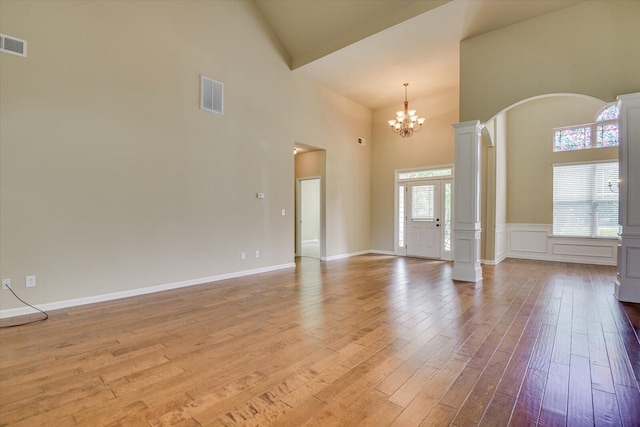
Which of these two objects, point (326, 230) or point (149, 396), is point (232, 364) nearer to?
point (149, 396)

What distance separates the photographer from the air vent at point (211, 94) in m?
5.09

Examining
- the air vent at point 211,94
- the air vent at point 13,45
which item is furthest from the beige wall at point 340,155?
the air vent at point 13,45

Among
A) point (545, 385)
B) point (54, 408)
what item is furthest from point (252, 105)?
point (545, 385)

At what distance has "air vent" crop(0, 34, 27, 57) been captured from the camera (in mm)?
3383

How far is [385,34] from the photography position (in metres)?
5.31

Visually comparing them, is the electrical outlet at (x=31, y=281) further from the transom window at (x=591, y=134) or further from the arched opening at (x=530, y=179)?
the transom window at (x=591, y=134)

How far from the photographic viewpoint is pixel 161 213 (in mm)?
4613

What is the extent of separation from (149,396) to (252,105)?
5.09 meters

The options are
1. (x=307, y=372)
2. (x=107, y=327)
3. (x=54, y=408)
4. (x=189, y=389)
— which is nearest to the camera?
(x=54, y=408)

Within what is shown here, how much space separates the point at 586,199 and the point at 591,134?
1486 mm

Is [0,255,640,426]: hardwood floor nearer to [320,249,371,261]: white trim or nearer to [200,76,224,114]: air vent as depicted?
[200,76,224,114]: air vent

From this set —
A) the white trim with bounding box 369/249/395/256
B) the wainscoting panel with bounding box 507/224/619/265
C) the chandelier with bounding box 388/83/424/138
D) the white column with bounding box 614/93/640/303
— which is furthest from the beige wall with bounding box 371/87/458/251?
the white column with bounding box 614/93/640/303

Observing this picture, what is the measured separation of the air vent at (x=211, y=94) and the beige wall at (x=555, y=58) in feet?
13.7

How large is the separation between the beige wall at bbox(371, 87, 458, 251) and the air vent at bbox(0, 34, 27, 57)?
277 inches
